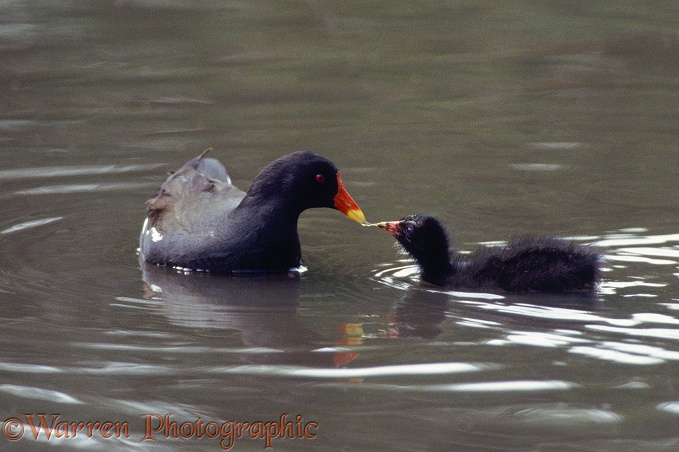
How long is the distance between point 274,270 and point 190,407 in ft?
9.13

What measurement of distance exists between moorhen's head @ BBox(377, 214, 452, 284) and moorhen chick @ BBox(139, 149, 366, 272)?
601 mm

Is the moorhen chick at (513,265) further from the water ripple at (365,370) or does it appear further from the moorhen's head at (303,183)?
the water ripple at (365,370)

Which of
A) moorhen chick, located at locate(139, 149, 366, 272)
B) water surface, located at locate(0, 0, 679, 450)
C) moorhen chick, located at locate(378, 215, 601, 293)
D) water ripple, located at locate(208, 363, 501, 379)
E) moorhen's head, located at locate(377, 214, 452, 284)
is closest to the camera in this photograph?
water surface, located at locate(0, 0, 679, 450)

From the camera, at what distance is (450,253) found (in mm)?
7680

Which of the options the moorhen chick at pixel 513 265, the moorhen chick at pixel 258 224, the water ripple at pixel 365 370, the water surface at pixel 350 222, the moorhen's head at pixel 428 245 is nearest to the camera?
the water surface at pixel 350 222

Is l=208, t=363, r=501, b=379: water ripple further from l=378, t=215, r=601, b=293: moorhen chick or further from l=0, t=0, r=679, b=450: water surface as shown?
l=378, t=215, r=601, b=293: moorhen chick

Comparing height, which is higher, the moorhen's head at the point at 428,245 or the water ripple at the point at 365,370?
the moorhen's head at the point at 428,245

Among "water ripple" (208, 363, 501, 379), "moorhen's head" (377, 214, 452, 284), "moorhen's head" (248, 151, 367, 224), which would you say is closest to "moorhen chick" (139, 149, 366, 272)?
"moorhen's head" (248, 151, 367, 224)

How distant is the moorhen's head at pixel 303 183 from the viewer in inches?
321

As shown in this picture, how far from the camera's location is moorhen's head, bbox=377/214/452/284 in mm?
7566

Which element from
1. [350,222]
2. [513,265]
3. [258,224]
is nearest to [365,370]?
[513,265]

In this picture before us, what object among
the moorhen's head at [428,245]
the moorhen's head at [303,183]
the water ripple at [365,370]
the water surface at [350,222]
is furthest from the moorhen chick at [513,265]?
the water ripple at [365,370]

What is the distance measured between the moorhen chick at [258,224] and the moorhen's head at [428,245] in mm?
601

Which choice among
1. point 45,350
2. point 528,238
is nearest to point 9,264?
point 45,350
